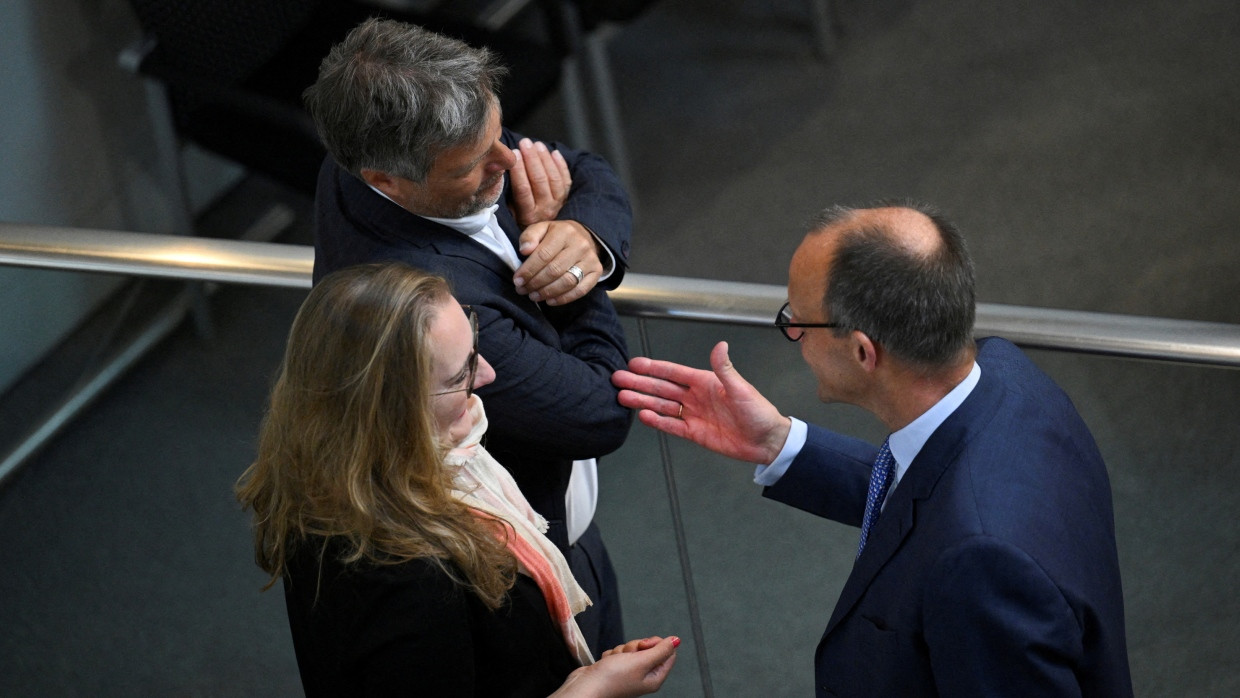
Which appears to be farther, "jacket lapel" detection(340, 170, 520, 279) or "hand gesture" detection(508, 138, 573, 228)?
"hand gesture" detection(508, 138, 573, 228)

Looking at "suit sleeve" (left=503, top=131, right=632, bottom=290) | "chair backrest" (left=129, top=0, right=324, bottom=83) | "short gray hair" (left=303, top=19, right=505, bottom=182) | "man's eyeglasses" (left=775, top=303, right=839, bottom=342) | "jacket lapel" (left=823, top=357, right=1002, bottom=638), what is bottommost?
"jacket lapel" (left=823, top=357, right=1002, bottom=638)

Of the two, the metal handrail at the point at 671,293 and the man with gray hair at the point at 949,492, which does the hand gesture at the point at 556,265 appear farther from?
the man with gray hair at the point at 949,492

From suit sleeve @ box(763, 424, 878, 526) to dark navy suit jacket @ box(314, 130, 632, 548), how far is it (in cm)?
23

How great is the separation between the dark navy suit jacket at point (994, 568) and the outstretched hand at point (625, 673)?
0.66ft

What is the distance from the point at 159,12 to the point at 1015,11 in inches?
110

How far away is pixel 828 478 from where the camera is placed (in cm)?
172

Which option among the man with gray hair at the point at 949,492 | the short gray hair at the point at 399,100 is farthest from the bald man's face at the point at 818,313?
the short gray hair at the point at 399,100

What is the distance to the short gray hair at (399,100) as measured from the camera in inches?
61.1

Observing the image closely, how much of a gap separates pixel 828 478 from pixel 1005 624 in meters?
0.47

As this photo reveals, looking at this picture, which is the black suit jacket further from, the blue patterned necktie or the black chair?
the black chair

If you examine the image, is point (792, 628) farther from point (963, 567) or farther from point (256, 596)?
point (256, 596)

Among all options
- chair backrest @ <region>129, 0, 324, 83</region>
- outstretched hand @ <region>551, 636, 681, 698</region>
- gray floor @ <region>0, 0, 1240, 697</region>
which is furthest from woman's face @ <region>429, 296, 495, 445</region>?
chair backrest @ <region>129, 0, 324, 83</region>

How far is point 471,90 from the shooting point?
159 cm

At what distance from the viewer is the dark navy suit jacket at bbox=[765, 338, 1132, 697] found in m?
1.29
